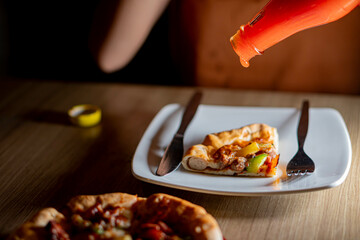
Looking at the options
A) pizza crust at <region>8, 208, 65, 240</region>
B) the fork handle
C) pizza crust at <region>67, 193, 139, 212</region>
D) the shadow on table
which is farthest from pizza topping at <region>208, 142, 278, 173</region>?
the shadow on table

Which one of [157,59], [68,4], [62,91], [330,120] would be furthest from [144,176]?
[68,4]

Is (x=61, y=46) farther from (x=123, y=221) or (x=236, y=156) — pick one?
(x=123, y=221)

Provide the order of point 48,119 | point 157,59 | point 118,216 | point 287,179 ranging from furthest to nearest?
point 157,59 → point 48,119 → point 287,179 → point 118,216

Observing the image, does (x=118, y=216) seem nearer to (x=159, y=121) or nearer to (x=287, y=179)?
(x=287, y=179)

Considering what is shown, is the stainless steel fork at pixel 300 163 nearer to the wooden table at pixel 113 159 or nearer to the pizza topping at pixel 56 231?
the wooden table at pixel 113 159

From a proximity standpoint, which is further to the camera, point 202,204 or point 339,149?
point 339,149

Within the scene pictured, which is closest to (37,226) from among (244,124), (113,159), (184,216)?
(184,216)
